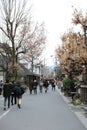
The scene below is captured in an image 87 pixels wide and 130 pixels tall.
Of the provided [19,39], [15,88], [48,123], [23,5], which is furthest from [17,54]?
[48,123]

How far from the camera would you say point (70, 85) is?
38.9 m

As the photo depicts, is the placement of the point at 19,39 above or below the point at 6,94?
above

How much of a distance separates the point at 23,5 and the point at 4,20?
319 centimetres

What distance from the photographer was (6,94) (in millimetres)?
24547

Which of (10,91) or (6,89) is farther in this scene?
(10,91)

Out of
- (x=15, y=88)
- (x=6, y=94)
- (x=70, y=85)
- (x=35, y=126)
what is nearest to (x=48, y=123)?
(x=35, y=126)

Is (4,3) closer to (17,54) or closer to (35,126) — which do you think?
(17,54)

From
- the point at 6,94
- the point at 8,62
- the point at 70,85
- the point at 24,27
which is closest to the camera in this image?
the point at 6,94

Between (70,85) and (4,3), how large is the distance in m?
21.8

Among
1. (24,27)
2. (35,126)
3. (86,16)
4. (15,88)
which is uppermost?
(24,27)

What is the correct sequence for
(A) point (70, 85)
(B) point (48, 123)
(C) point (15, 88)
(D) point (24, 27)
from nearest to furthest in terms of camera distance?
(B) point (48, 123) < (C) point (15, 88) < (A) point (70, 85) < (D) point (24, 27)

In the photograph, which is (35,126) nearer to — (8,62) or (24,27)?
(24,27)

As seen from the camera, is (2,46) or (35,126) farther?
(2,46)

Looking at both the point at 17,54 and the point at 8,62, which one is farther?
the point at 8,62
